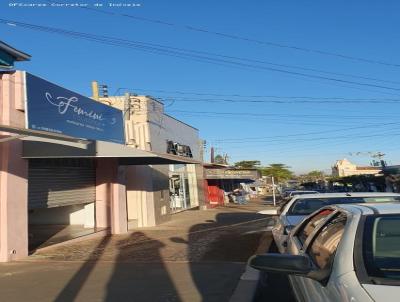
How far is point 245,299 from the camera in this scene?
23.0 ft

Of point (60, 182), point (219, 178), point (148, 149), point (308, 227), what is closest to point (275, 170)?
point (219, 178)

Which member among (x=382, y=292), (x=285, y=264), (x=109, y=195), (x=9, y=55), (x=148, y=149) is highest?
(x=9, y=55)

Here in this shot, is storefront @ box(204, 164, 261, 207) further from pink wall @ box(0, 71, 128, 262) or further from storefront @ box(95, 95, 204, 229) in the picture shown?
pink wall @ box(0, 71, 128, 262)

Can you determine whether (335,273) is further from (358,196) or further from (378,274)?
(358,196)

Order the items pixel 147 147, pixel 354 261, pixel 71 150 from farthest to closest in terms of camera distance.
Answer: pixel 147 147 → pixel 71 150 → pixel 354 261

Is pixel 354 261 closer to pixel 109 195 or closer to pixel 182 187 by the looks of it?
pixel 109 195

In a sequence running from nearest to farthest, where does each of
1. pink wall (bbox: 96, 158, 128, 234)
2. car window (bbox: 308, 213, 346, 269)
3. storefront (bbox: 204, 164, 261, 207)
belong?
car window (bbox: 308, 213, 346, 269) < pink wall (bbox: 96, 158, 128, 234) < storefront (bbox: 204, 164, 261, 207)

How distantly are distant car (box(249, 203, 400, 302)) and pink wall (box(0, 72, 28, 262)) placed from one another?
9.05 meters

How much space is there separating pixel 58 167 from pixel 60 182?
461 mm

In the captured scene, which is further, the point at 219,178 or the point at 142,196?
the point at 219,178

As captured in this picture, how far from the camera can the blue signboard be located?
506 inches

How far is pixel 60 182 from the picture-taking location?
→ 15.3 m

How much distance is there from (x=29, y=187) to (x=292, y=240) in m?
9.26

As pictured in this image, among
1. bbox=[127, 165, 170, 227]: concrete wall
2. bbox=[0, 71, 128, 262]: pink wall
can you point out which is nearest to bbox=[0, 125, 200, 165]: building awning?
bbox=[0, 71, 128, 262]: pink wall
